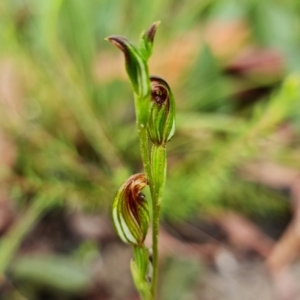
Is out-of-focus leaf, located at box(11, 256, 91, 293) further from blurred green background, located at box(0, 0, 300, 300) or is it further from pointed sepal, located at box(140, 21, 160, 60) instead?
pointed sepal, located at box(140, 21, 160, 60)

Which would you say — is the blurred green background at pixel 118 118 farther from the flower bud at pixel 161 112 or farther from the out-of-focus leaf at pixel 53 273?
the flower bud at pixel 161 112

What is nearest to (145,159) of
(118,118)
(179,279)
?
(179,279)

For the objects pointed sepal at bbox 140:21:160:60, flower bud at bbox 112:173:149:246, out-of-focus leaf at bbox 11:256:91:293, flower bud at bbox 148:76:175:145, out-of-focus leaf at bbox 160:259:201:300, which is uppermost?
pointed sepal at bbox 140:21:160:60

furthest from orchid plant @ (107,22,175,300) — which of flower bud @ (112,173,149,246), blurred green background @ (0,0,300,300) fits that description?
blurred green background @ (0,0,300,300)

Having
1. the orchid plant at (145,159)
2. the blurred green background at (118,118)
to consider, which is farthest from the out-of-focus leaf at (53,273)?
the orchid plant at (145,159)

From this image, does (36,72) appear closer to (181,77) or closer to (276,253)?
(181,77)
